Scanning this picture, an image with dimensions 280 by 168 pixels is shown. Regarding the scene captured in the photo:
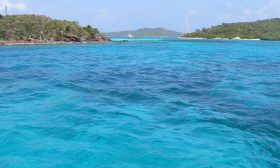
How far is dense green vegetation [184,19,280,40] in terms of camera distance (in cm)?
14825

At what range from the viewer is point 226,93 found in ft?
51.9

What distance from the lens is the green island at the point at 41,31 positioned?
8325cm

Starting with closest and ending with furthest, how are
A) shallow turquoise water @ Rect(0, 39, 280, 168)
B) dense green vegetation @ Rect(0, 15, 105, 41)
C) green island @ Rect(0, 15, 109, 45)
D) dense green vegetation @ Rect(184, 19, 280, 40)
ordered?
shallow turquoise water @ Rect(0, 39, 280, 168) → green island @ Rect(0, 15, 109, 45) → dense green vegetation @ Rect(0, 15, 105, 41) → dense green vegetation @ Rect(184, 19, 280, 40)

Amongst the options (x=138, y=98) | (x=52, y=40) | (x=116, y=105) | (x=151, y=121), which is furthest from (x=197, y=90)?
(x=52, y=40)

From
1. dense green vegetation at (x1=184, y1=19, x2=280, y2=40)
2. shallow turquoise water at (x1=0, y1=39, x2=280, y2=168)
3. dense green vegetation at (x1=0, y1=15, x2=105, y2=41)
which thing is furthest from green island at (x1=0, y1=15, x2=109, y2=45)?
dense green vegetation at (x1=184, y1=19, x2=280, y2=40)

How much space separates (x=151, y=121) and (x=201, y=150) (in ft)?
9.01

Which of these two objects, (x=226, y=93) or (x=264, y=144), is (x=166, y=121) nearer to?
(x=264, y=144)

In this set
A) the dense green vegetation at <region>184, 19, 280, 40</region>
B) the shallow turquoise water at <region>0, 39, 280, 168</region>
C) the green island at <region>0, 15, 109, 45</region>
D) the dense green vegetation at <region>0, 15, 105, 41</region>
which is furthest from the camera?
the dense green vegetation at <region>184, 19, 280, 40</region>

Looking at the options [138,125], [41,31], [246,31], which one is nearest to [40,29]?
[41,31]

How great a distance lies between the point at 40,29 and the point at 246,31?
105m

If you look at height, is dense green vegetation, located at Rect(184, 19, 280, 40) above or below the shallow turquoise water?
above

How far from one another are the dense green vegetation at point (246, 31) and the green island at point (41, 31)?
76503 millimetres

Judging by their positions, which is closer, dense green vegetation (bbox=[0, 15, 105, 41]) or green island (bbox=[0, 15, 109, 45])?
green island (bbox=[0, 15, 109, 45])

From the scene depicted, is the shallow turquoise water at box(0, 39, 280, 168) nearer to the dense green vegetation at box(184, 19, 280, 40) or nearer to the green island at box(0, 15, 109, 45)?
the green island at box(0, 15, 109, 45)
